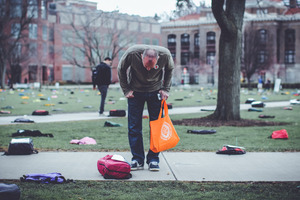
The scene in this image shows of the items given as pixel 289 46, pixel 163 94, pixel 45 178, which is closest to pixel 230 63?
pixel 163 94

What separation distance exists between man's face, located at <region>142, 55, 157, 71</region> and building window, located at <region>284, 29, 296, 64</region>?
79.1m

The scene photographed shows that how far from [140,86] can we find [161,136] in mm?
775

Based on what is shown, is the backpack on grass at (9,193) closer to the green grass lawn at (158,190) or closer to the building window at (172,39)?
the green grass lawn at (158,190)

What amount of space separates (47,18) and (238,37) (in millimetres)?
64315

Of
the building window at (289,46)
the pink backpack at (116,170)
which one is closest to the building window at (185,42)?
the building window at (289,46)

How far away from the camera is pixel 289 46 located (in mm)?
79188

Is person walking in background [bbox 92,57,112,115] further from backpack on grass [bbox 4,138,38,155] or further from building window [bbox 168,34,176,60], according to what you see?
building window [bbox 168,34,176,60]

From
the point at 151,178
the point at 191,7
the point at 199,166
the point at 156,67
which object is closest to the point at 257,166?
the point at 199,166

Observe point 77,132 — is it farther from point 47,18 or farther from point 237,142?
point 47,18

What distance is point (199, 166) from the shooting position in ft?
19.3

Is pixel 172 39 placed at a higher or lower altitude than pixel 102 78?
higher

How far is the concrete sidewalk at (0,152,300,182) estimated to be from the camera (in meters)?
5.22

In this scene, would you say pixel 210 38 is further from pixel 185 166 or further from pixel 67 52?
pixel 185 166

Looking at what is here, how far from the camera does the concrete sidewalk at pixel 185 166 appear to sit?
17.1 ft
